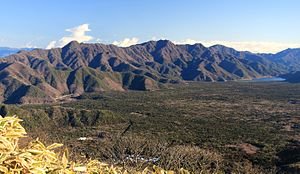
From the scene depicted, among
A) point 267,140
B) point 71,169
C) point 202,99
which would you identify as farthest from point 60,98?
point 71,169

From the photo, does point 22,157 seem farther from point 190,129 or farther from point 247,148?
point 190,129

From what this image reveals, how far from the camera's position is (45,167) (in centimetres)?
231

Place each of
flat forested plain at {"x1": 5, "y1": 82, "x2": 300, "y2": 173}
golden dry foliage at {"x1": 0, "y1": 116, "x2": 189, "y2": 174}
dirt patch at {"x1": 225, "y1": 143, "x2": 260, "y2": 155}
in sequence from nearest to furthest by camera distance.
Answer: golden dry foliage at {"x1": 0, "y1": 116, "x2": 189, "y2": 174}
flat forested plain at {"x1": 5, "y1": 82, "x2": 300, "y2": 173}
dirt patch at {"x1": 225, "y1": 143, "x2": 260, "y2": 155}

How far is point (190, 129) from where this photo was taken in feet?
238

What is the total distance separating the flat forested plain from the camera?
42.5 metres

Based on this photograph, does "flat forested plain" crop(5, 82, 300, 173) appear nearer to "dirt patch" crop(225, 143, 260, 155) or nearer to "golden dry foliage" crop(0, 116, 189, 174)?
"dirt patch" crop(225, 143, 260, 155)

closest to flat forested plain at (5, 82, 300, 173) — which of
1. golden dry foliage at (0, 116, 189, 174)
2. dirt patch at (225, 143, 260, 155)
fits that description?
dirt patch at (225, 143, 260, 155)

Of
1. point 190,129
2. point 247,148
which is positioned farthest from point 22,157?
point 190,129

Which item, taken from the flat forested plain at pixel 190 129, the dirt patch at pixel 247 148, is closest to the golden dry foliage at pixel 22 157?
the flat forested plain at pixel 190 129

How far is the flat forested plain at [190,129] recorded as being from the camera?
4247 centimetres

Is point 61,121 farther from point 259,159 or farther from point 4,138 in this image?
point 4,138

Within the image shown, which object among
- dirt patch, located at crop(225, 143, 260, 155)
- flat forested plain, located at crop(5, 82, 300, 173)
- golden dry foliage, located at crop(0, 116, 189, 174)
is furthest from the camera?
dirt patch, located at crop(225, 143, 260, 155)

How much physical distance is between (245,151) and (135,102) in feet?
227

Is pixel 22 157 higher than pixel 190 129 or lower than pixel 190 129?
higher
